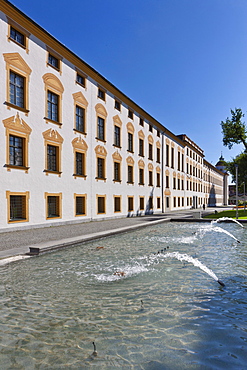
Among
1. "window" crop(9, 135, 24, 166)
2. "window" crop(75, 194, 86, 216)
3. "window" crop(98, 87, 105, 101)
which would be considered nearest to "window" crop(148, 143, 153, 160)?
"window" crop(98, 87, 105, 101)

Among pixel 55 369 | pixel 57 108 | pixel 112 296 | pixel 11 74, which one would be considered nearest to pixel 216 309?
pixel 112 296

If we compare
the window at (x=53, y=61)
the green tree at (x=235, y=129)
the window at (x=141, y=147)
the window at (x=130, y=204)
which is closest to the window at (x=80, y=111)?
the window at (x=53, y=61)

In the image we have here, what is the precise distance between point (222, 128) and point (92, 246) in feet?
133

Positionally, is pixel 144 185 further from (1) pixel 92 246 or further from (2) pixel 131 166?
(1) pixel 92 246

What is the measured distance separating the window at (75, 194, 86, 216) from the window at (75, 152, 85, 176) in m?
2.00

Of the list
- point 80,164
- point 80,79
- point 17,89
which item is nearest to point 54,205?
point 80,164

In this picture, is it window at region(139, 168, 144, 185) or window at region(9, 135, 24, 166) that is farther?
window at region(139, 168, 144, 185)

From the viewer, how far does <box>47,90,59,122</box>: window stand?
19.3 metres

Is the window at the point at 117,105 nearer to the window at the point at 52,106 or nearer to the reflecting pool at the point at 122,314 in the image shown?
the window at the point at 52,106

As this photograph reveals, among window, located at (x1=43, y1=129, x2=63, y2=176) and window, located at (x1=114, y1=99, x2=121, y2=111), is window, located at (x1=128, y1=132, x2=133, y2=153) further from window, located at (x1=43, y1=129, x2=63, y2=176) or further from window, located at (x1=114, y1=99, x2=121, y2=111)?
window, located at (x1=43, y1=129, x2=63, y2=176)

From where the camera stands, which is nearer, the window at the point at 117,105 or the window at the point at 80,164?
the window at the point at 80,164

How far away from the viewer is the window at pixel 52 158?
19.2m

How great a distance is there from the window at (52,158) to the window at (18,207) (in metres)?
3.14

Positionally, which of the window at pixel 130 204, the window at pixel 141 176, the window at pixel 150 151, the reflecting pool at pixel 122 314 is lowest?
the reflecting pool at pixel 122 314
